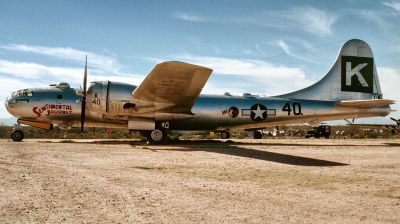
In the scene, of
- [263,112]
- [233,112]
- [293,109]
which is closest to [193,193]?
[233,112]

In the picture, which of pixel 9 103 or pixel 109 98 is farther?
pixel 9 103

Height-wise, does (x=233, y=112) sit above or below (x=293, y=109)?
below

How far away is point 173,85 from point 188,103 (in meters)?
2.14

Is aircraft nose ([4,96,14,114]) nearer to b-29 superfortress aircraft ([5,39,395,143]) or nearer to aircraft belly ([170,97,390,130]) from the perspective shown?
b-29 superfortress aircraft ([5,39,395,143])

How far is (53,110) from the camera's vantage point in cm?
1653

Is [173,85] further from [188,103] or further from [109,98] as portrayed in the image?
[109,98]

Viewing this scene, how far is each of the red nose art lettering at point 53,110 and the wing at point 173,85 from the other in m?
4.66

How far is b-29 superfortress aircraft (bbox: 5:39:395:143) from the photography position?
1453cm

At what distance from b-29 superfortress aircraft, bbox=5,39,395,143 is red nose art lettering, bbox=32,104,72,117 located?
0.01 metres

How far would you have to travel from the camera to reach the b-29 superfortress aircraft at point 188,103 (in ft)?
47.7

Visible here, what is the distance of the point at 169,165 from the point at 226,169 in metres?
1.64

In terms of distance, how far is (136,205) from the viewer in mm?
4141

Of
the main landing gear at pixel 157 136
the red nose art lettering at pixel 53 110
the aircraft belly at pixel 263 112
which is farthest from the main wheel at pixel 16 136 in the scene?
the aircraft belly at pixel 263 112

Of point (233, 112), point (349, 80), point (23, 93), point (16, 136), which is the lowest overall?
point (16, 136)
